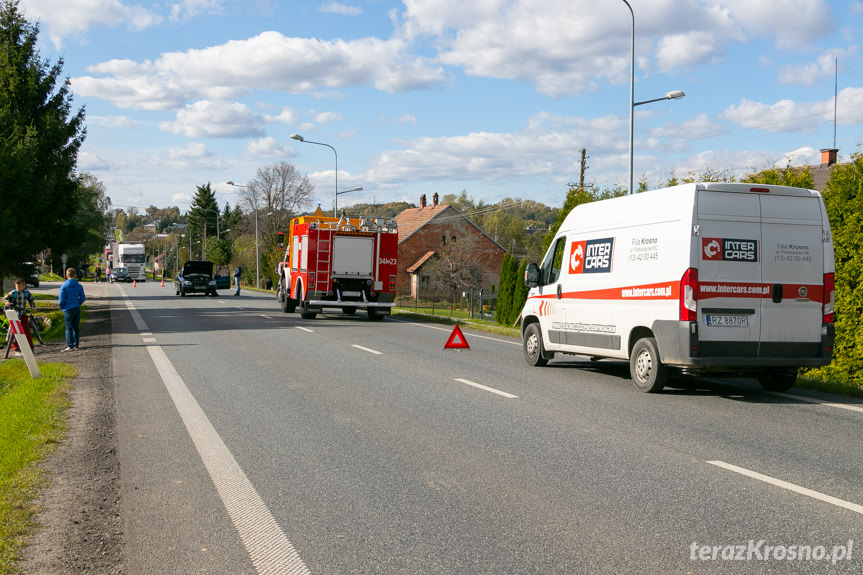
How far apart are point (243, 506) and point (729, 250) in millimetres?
6957

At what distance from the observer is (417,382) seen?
1123 centimetres

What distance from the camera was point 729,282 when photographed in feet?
32.1

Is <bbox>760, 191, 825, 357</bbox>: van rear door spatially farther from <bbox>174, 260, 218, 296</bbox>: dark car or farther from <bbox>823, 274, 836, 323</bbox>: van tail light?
<bbox>174, 260, 218, 296</bbox>: dark car

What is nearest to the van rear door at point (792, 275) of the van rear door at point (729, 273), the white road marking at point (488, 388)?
the van rear door at point (729, 273)

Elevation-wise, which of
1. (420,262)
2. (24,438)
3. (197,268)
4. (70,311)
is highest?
(420,262)

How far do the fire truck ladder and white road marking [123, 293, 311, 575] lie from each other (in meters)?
15.3

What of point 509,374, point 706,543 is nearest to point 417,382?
point 509,374

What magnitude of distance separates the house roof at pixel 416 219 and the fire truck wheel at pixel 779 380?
58.8 meters

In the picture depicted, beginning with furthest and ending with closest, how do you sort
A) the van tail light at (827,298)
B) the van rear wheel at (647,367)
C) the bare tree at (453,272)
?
the bare tree at (453,272)
the van rear wheel at (647,367)
the van tail light at (827,298)

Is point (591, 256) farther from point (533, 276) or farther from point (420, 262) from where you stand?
point (420, 262)

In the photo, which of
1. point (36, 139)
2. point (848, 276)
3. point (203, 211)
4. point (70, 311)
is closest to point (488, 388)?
point (848, 276)

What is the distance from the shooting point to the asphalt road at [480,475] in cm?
444

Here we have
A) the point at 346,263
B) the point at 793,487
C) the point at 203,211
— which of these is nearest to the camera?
the point at 793,487

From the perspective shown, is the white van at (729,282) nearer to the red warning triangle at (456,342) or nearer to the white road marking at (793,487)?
the white road marking at (793,487)
